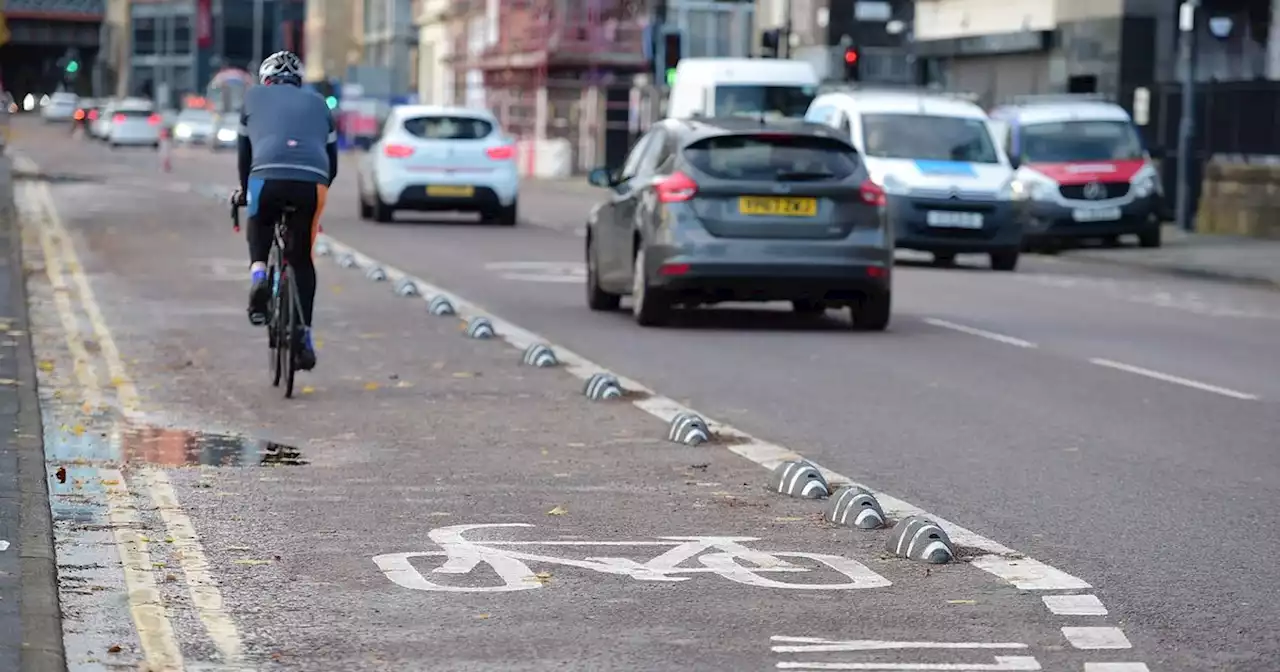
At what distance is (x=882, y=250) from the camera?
60.1ft

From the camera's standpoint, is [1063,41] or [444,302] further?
[1063,41]

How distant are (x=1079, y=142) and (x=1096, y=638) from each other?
28.7 meters

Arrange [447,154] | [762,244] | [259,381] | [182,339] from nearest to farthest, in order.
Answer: [259,381] → [182,339] → [762,244] → [447,154]

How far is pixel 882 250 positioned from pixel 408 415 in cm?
641

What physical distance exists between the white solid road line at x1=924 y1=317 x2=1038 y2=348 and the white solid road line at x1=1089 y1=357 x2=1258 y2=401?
114 cm

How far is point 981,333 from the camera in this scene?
18.6m

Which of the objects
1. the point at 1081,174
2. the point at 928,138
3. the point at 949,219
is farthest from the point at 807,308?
the point at 1081,174

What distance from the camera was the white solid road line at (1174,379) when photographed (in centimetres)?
1452

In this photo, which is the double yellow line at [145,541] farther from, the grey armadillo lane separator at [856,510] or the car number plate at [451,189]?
Result: the car number plate at [451,189]

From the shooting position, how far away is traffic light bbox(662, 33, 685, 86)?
51.5 metres

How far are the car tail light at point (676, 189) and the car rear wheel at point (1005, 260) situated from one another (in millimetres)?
10809

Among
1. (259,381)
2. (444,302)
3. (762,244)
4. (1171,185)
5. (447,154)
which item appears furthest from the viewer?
(1171,185)

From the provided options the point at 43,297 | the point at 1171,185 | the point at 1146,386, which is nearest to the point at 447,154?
the point at 1171,185

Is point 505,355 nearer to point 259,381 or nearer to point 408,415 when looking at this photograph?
point 259,381
